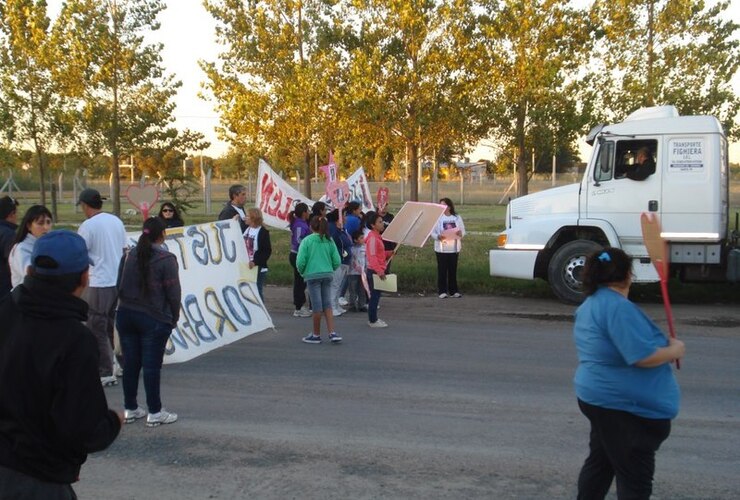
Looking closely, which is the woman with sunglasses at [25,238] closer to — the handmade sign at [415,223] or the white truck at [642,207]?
the handmade sign at [415,223]

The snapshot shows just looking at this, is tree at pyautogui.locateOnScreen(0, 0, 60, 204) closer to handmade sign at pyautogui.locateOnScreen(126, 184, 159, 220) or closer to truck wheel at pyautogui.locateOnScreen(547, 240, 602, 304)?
handmade sign at pyautogui.locateOnScreen(126, 184, 159, 220)

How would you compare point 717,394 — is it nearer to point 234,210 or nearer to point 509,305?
point 509,305

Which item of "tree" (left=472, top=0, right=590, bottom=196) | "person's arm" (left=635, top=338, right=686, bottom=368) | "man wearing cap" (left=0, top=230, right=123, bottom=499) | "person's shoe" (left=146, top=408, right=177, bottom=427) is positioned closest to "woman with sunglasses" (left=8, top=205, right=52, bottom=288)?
"person's shoe" (left=146, top=408, right=177, bottom=427)

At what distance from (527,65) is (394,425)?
60.4ft

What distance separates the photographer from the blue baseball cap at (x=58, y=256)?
2.93 metres

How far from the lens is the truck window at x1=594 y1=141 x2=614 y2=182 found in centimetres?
1246

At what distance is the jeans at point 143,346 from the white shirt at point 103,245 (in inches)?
53.5

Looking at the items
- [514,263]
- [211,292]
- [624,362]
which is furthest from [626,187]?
[624,362]

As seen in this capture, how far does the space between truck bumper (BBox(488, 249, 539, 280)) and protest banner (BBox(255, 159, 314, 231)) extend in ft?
11.4

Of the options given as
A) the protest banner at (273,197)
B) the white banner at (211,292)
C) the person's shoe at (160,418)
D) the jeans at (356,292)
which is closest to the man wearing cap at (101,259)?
the white banner at (211,292)

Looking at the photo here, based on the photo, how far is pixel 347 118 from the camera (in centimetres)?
2589

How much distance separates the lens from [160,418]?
21.2 ft

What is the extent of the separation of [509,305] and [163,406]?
7346 millimetres

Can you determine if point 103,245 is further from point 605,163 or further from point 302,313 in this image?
point 605,163
